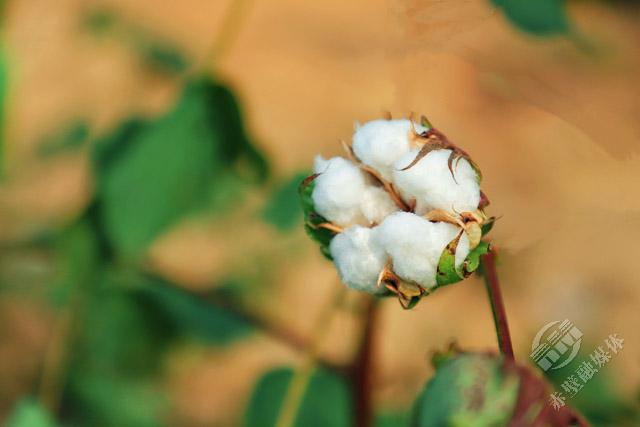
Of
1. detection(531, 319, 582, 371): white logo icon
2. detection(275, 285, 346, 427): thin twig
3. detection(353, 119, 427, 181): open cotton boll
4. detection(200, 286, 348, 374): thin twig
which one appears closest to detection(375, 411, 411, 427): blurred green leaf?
detection(200, 286, 348, 374): thin twig

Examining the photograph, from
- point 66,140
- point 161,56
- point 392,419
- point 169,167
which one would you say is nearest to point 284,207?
point 169,167

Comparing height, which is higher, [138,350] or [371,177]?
[371,177]

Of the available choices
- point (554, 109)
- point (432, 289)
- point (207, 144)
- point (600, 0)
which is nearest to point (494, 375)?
point (432, 289)

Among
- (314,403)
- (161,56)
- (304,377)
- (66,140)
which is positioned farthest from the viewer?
(161,56)

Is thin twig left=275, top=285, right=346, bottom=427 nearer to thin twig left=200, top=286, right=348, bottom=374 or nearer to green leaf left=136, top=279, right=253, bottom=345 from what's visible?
thin twig left=200, top=286, right=348, bottom=374

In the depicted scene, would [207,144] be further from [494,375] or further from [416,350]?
[416,350]

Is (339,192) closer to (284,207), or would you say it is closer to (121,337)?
(284,207)

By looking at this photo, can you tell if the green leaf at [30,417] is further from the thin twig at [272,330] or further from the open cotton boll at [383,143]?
the open cotton boll at [383,143]
